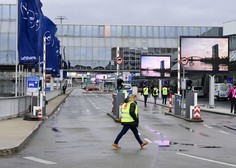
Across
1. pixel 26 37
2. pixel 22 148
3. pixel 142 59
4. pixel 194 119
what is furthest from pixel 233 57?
pixel 22 148

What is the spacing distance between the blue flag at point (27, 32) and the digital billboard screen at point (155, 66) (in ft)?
128

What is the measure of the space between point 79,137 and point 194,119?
369 inches

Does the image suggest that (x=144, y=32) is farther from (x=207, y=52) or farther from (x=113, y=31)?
(x=207, y=52)

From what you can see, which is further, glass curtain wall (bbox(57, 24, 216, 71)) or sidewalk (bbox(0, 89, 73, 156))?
glass curtain wall (bbox(57, 24, 216, 71))

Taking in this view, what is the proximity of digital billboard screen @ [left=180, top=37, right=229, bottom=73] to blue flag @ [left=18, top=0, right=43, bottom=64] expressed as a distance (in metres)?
16.6

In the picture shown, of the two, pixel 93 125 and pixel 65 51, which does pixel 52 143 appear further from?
pixel 65 51

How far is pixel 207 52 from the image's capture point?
38.5m

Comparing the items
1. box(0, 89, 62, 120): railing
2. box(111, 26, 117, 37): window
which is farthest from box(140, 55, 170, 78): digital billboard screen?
box(0, 89, 62, 120): railing

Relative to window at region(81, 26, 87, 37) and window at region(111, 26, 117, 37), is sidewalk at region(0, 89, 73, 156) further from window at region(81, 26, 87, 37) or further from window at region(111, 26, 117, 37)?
window at region(81, 26, 87, 37)

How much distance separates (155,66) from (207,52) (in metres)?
24.7

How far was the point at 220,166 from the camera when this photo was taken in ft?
32.4

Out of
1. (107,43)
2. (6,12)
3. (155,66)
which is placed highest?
(6,12)

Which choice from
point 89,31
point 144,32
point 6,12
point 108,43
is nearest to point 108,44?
point 108,43

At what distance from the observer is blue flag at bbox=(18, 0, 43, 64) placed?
899 inches
